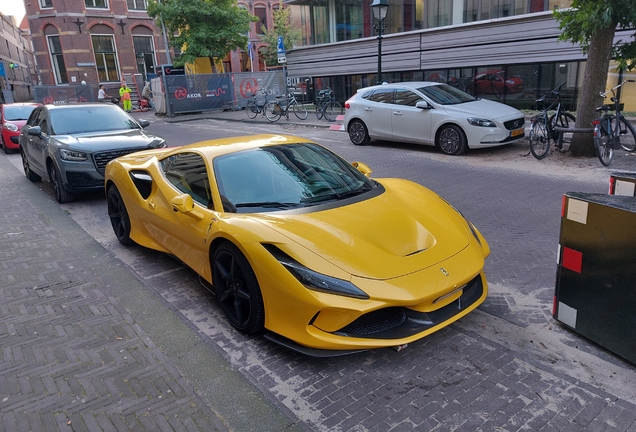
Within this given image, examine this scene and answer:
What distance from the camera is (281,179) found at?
4164 mm

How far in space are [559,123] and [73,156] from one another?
32.7ft

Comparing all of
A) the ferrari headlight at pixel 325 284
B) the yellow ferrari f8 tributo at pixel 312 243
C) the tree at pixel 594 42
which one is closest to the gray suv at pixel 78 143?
the yellow ferrari f8 tributo at pixel 312 243

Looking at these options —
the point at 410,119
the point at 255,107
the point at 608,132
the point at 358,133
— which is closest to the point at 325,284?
the point at 608,132

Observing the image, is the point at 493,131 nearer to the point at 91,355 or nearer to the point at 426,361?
the point at 426,361

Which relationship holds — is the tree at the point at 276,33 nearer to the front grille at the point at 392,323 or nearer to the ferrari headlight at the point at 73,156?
the ferrari headlight at the point at 73,156

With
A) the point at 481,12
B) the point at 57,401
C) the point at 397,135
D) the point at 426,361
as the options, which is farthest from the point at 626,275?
the point at 481,12

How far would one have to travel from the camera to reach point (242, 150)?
445cm

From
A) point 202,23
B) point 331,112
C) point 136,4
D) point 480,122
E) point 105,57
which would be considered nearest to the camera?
point 480,122

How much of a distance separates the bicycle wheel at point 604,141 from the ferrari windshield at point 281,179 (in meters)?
6.78

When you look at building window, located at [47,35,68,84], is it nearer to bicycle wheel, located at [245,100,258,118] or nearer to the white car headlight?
bicycle wheel, located at [245,100,258,118]

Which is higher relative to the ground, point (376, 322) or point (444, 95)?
point (444, 95)

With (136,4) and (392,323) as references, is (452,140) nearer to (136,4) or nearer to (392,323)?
(392,323)

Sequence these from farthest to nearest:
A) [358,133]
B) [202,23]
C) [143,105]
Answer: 1. [143,105]
2. [202,23]
3. [358,133]

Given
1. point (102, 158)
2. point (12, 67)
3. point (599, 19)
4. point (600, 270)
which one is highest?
point (12, 67)
